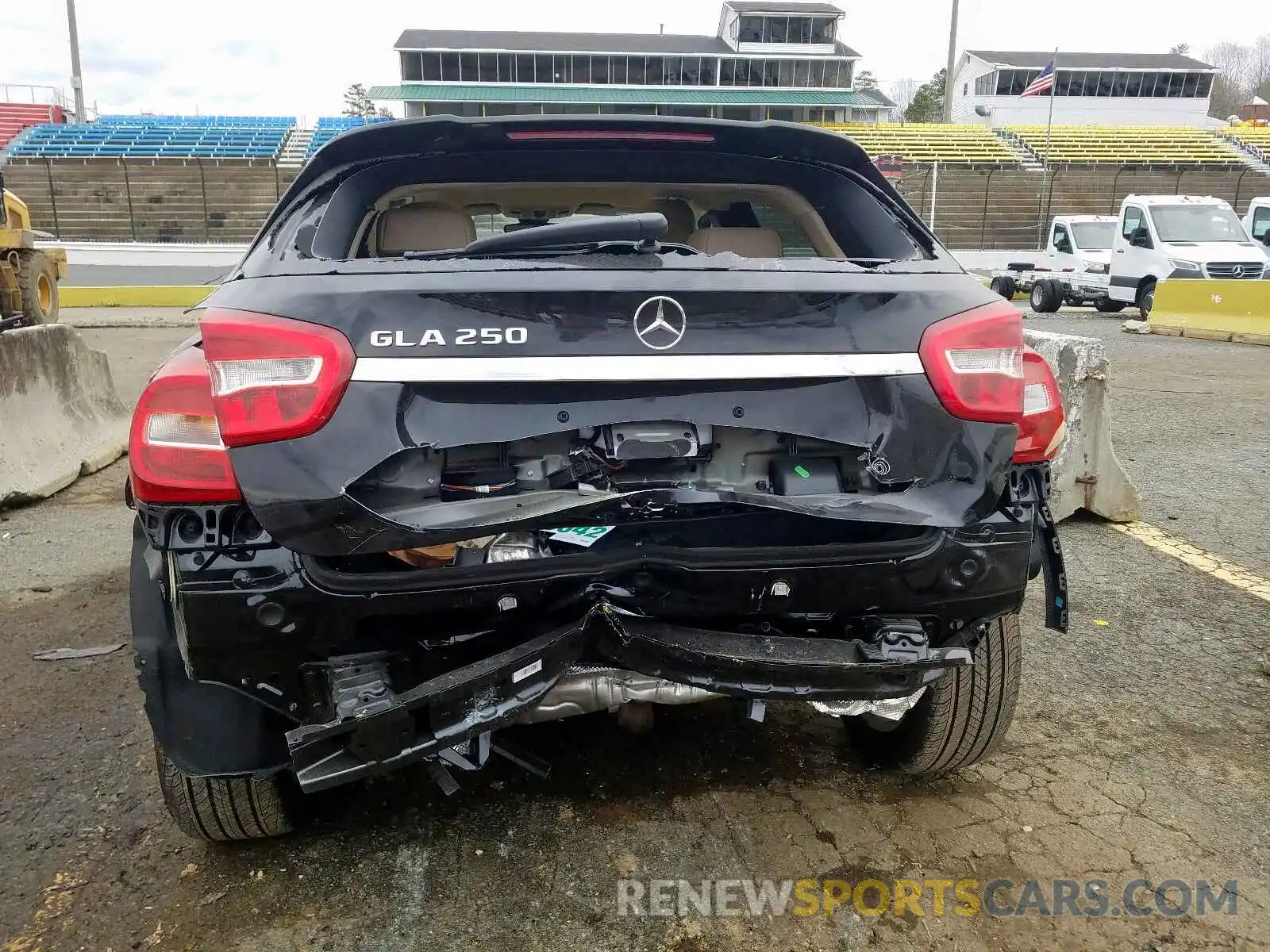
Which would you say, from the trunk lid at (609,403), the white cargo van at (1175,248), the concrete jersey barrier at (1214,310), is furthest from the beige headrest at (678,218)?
the white cargo van at (1175,248)

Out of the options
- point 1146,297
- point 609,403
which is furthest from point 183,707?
point 1146,297

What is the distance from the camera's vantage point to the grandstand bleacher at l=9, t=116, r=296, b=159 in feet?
112

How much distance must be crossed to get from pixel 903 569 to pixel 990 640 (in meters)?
0.68

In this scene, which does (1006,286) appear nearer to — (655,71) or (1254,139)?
(1254,139)

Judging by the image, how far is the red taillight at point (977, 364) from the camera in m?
2.02

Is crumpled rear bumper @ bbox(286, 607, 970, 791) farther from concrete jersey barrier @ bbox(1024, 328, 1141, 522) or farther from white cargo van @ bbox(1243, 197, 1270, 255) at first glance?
white cargo van @ bbox(1243, 197, 1270, 255)

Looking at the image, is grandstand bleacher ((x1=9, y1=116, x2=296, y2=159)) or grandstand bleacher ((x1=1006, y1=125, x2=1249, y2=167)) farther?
grandstand bleacher ((x1=1006, y1=125, x2=1249, y2=167))

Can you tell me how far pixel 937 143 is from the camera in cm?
3988

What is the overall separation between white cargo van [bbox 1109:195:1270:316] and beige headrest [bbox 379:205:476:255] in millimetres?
16245

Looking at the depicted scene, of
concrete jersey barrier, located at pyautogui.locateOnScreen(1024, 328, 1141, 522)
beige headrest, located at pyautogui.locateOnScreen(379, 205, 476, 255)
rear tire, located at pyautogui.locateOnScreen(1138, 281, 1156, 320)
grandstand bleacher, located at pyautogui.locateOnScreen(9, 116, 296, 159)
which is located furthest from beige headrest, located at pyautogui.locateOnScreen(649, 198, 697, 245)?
grandstand bleacher, located at pyautogui.locateOnScreen(9, 116, 296, 159)

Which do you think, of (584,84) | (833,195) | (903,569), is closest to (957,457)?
(903,569)

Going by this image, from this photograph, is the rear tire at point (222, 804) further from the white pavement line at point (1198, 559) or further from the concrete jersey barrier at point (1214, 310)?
the concrete jersey barrier at point (1214, 310)

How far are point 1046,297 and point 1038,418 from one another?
1872 cm

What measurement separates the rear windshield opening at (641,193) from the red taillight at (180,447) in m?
0.55
